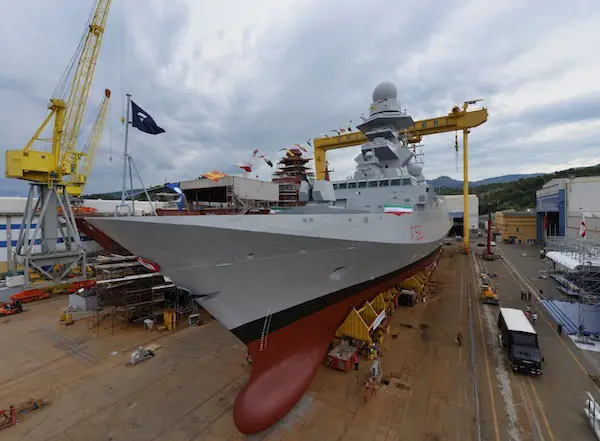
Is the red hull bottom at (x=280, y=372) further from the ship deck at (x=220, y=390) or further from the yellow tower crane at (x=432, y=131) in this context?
the yellow tower crane at (x=432, y=131)

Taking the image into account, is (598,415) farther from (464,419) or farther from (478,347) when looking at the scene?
(478,347)

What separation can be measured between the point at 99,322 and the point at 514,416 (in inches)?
609

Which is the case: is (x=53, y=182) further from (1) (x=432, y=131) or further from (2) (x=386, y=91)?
(1) (x=432, y=131)

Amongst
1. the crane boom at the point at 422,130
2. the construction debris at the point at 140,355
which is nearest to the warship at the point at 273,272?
the construction debris at the point at 140,355

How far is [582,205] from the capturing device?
22.5 meters

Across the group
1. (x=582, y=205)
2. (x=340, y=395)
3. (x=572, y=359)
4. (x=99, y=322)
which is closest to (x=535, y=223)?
(x=582, y=205)

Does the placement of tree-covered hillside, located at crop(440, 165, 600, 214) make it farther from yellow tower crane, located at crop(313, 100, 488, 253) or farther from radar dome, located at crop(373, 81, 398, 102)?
radar dome, located at crop(373, 81, 398, 102)

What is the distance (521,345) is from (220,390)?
8.75m

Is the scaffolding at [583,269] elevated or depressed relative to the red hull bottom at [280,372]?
elevated

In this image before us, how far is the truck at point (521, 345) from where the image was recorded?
7.50 metres

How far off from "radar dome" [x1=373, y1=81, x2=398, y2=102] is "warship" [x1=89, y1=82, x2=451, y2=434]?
9.68m

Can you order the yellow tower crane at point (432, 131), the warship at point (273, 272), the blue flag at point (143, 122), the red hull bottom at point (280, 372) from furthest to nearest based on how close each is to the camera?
the yellow tower crane at point (432, 131)
the blue flag at point (143, 122)
the red hull bottom at point (280, 372)
the warship at point (273, 272)

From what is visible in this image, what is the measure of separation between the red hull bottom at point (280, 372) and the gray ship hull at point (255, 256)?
0.36 metres

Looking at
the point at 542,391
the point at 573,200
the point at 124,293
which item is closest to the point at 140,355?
the point at 124,293
